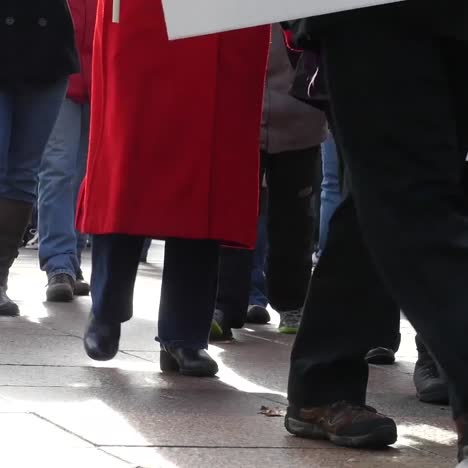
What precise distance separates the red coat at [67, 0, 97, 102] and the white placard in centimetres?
473

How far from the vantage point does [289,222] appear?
20.6ft

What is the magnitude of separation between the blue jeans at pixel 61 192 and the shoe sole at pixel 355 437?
3.73m

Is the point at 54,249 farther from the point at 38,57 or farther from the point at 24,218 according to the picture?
the point at 38,57

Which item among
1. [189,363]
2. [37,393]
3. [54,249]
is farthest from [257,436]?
[54,249]

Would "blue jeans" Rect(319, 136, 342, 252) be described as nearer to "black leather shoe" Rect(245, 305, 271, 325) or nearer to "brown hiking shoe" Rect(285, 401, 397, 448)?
"black leather shoe" Rect(245, 305, 271, 325)

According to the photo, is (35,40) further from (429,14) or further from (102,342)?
(429,14)

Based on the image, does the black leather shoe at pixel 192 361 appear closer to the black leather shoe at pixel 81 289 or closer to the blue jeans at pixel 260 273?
the blue jeans at pixel 260 273

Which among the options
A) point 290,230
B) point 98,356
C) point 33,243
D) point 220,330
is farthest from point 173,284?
point 33,243

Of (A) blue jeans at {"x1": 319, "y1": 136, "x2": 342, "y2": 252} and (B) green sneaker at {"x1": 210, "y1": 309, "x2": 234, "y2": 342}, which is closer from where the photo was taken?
(B) green sneaker at {"x1": 210, "y1": 309, "x2": 234, "y2": 342}

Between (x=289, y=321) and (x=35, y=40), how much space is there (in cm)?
162

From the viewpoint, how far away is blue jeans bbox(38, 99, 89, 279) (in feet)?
23.9

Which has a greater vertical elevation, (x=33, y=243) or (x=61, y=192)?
(x=61, y=192)

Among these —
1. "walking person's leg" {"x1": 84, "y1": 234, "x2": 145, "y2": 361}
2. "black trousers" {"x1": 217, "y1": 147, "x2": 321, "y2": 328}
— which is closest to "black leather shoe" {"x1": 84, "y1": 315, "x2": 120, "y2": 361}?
"walking person's leg" {"x1": 84, "y1": 234, "x2": 145, "y2": 361}

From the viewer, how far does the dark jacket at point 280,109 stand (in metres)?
6.04
